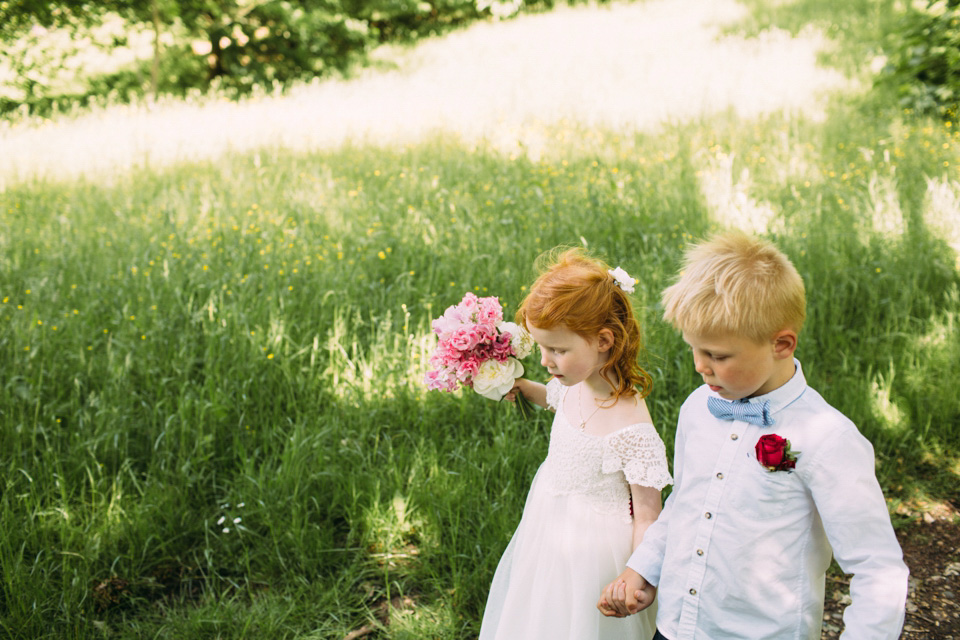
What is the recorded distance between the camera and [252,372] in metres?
3.77

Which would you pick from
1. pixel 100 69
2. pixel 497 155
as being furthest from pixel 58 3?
pixel 497 155

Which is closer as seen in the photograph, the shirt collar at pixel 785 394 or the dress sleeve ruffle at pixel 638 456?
the shirt collar at pixel 785 394

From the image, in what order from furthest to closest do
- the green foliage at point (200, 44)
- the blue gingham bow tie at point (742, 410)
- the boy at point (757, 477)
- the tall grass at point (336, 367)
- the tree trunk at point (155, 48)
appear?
1. the tree trunk at point (155, 48)
2. the green foliage at point (200, 44)
3. the tall grass at point (336, 367)
4. the blue gingham bow tie at point (742, 410)
5. the boy at point (757, 477)

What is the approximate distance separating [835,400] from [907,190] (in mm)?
2514

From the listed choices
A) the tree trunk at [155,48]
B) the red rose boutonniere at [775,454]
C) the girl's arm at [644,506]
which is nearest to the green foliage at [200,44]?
the tree trunk at [155,48]

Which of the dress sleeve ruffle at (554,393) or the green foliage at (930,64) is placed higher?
the green foliage at (930,64)

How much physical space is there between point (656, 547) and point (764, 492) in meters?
0.34

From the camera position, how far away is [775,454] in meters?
1.52

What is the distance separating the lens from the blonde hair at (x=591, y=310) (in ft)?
6.43

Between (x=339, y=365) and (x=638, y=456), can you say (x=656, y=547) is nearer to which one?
(x=638, y=456)

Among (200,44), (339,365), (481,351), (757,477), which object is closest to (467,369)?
(481,351)

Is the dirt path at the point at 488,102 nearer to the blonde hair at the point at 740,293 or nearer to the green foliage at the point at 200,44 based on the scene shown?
the green foliage at the point at 200,44

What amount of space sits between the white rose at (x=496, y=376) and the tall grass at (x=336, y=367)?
923 mm

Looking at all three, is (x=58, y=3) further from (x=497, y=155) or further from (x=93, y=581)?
(x=93, y=581)
